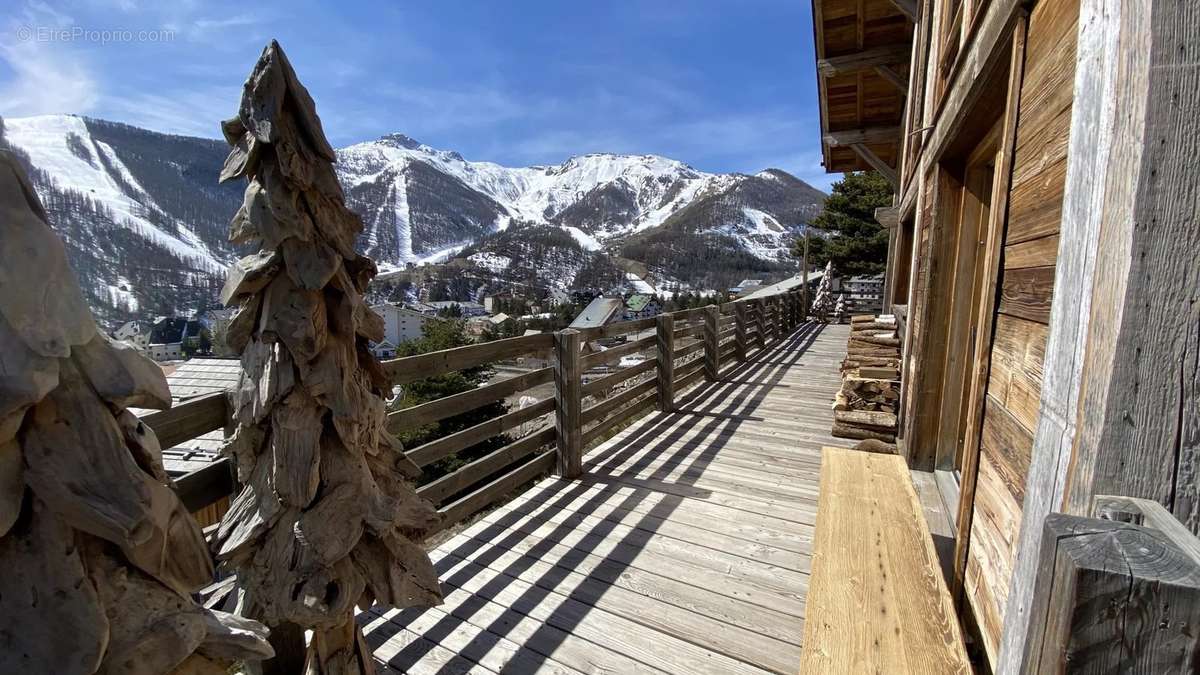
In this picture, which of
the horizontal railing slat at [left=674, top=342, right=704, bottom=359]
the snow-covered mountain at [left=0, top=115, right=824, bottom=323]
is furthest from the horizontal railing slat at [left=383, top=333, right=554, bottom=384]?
the snow-covered mountain at [left=0, top=115, right=824, bottom=323]

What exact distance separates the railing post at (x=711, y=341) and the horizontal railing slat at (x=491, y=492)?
12.9 ft

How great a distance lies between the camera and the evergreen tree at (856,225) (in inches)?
905

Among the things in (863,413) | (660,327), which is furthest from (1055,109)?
(660,327)

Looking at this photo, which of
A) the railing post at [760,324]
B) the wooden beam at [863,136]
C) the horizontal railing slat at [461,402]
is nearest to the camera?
the horizontal railing slat at [461,402]

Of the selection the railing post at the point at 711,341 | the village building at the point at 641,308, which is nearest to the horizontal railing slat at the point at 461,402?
the railing post at the point at 711,341

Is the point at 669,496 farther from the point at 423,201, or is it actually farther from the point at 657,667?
the point at 423,201

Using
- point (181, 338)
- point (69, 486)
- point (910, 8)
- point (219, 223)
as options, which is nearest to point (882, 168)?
point (910, 8)

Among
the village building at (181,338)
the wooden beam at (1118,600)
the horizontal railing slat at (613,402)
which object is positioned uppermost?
the wooden beam at (1118,600)

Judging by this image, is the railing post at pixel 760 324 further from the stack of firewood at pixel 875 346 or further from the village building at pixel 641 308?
the village building at pixel 641 308

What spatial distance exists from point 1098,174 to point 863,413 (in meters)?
4.31

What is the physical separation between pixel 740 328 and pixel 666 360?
147 inches

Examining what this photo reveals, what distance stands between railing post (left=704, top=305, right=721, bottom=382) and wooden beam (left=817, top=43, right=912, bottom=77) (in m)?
3.35

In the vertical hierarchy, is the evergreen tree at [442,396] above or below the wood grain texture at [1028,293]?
below

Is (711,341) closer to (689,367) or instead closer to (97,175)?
(689,367)
